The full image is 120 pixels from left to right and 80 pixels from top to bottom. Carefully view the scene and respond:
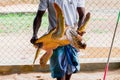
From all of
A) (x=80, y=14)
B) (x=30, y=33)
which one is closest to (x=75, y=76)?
(x=80, y=14)

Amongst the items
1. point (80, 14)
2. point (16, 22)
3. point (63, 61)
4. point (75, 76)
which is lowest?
point (16, 22)

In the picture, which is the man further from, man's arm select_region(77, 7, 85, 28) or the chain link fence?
the chain link fence

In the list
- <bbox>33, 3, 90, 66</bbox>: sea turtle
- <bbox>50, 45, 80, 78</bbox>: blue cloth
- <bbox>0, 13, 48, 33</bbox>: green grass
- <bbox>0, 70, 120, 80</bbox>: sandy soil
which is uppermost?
<bbox>33, 3, 90, 66</bbox>: sea turtle

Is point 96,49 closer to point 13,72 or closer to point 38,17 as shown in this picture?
point 13,72

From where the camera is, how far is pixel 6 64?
266 inches

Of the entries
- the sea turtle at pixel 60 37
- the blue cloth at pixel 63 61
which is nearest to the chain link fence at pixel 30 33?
the blue cloth at pixel 63 61

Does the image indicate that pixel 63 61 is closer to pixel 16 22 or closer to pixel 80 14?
pixel 80 14

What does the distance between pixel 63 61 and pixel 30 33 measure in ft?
18.1

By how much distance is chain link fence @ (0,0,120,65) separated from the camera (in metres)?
7.72

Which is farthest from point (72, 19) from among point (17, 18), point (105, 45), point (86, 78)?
point (17, 18)

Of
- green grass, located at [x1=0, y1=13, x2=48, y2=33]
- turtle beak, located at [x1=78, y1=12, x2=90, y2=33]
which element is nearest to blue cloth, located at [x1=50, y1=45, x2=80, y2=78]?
turtle beak, located at [x1=78, y1=12, x2=90, y2=33]

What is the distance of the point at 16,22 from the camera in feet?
38.1

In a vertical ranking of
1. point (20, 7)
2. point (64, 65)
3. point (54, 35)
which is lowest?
point (20, 7)

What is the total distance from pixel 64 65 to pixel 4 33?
18.2ft
